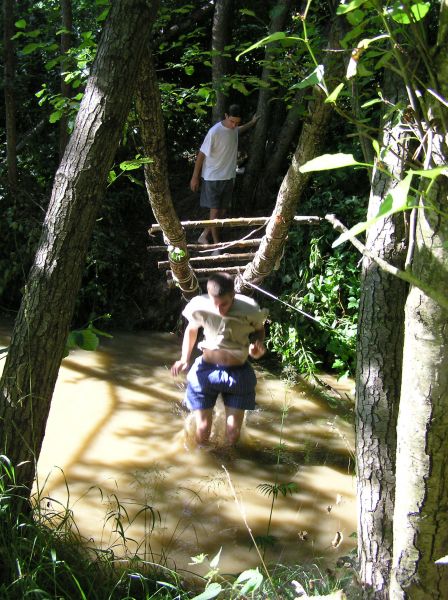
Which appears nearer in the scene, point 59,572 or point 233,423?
point 59,572

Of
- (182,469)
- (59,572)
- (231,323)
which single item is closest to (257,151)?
(231,323)

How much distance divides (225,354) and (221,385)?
0.25 metres

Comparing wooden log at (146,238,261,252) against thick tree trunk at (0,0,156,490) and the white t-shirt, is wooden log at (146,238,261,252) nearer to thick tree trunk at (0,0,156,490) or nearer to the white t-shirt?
the white t-shirt

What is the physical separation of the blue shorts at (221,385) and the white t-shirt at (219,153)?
3.06 meters

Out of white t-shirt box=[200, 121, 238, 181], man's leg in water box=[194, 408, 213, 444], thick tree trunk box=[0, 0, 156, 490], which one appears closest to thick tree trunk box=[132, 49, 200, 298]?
thick tree trunk box=[0, 0, 156, 490]

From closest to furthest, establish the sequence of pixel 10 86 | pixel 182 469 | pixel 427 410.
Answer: pixel 427 410
pixel 182 469
pixel 10 86

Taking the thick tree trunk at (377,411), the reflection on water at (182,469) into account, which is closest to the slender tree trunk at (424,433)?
the thick tree trunk at (377,411)

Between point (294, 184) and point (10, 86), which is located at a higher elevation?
point (10, 86)

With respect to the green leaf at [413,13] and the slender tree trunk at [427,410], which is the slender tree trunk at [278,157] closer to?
the green leaf at [413,13]

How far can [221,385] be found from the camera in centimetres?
521

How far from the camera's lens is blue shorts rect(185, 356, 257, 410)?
5188 millimetres

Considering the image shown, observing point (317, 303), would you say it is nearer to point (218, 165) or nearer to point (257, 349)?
point (218, 165)

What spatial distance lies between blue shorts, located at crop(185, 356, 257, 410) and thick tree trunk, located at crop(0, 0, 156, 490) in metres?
2.69

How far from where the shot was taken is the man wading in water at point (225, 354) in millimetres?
5172
